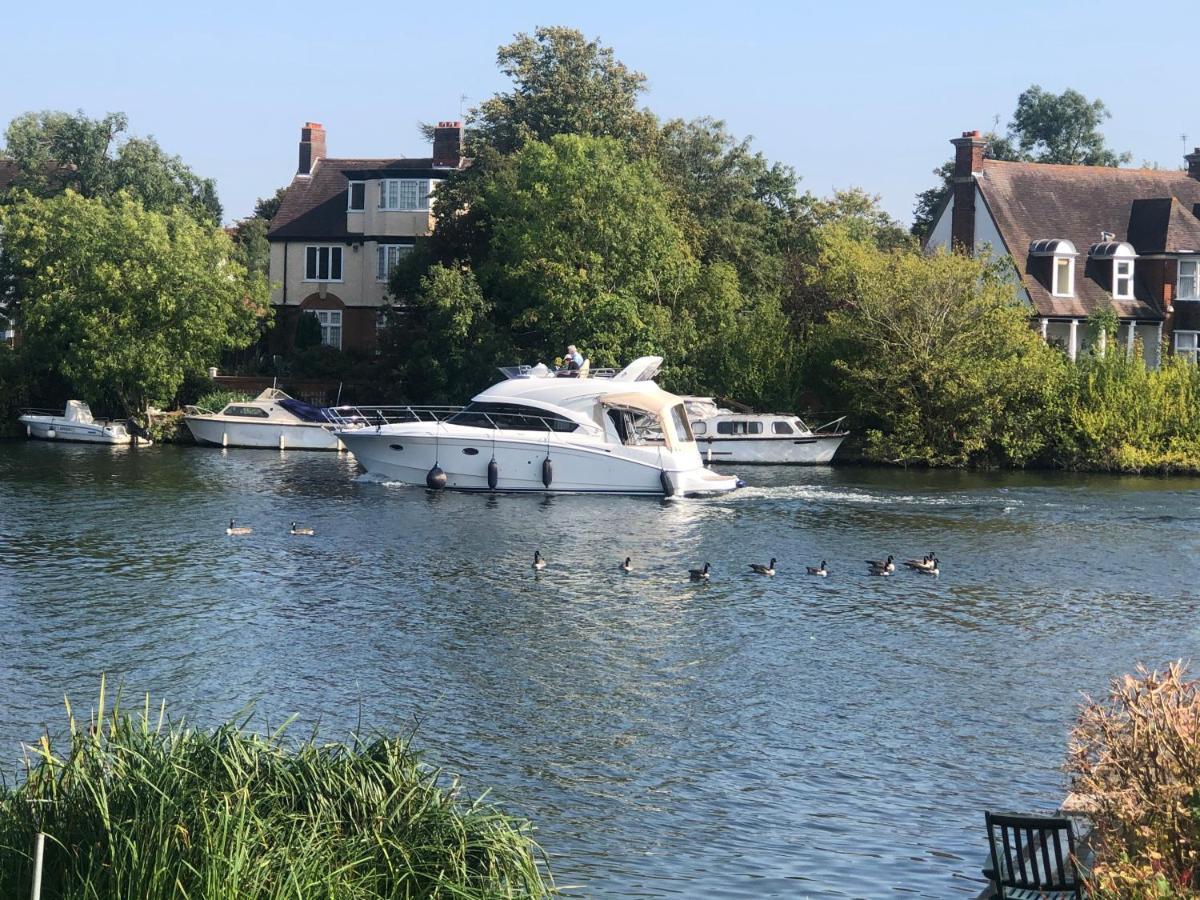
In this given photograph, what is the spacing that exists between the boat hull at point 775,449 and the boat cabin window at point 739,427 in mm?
398

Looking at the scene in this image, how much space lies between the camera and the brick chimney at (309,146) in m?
78.3

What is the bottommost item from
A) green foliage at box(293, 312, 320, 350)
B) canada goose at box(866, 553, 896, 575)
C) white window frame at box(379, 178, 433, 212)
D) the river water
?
the river water

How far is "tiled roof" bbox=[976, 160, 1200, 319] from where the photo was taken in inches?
2571

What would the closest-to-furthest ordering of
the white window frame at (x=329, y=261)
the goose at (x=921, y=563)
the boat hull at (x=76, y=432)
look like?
the goose at (x=921, y=563)
the boat hull at (x=76, y=432)
the white window frame at (x=329, y=261)

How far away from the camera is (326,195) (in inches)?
3024

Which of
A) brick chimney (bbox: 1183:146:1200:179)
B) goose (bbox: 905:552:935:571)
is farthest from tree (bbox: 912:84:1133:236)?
goose (bbox: 905:552:935:571)

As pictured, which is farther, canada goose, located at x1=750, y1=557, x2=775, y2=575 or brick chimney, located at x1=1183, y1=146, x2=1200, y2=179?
brick chimney, located at x1=1183, y1=146, x2=1200, y2=179

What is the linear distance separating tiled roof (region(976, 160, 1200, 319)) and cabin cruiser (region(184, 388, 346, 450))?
29.9 metres

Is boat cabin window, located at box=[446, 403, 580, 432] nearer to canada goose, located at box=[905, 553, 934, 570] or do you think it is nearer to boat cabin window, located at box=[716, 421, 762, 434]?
boat cabin window, located at box=[716, 421, 762, 434]

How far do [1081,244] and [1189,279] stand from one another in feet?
15.8

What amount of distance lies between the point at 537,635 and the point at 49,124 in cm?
6857

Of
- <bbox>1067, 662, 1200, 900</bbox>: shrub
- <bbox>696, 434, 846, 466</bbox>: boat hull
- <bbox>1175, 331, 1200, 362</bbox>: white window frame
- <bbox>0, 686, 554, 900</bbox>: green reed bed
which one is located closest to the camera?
<bbox>1067, 662, 1200, 900</bbox>: shrub

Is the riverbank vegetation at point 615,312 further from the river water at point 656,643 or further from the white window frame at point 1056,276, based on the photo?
the river water at point 656,643

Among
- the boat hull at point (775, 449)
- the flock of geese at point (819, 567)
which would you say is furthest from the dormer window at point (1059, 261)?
the flock of geese at point (819, 567)
